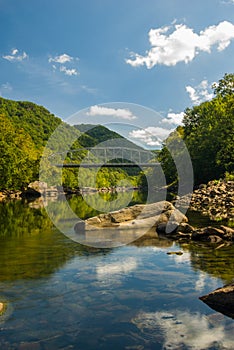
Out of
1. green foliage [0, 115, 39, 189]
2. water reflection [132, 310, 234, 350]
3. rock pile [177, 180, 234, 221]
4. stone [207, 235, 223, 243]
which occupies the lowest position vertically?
water reflection [132, 310, 234, 350]

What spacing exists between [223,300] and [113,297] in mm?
2682

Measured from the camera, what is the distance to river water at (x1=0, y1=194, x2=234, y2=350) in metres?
6.38

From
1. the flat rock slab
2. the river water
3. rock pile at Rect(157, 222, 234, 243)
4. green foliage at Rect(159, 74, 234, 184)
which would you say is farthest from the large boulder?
green foliage at Rect(159, 74, 234, 184)

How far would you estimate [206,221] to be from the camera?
21469mm

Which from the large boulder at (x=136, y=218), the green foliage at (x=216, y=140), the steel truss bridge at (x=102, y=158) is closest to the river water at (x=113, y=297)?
the large boulder at (x=136, y=218)

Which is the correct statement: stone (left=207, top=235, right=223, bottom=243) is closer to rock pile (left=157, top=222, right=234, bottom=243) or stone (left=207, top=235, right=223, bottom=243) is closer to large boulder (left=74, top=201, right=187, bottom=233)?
rock pile (left=157, top=222, right=234, bottom=243)

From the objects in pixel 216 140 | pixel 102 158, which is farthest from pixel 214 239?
pixel 102 158

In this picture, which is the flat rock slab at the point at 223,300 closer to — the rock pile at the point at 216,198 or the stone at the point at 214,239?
the stone at the point at 214,239

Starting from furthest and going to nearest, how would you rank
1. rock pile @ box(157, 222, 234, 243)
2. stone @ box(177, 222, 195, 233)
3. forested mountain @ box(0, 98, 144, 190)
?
forested mountain @ box(0, 98, 144, 190) < stone @ box(177, 222, 195, 233) < rock pile @ box(157, 222, 234, 243)

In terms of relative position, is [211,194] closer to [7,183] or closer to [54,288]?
[54,288]

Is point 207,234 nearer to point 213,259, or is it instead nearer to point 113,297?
point 213,259

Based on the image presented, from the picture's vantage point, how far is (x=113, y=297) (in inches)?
338

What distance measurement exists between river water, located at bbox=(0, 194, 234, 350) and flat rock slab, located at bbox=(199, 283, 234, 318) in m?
0.25

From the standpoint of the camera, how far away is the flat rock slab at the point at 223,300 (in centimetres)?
745
